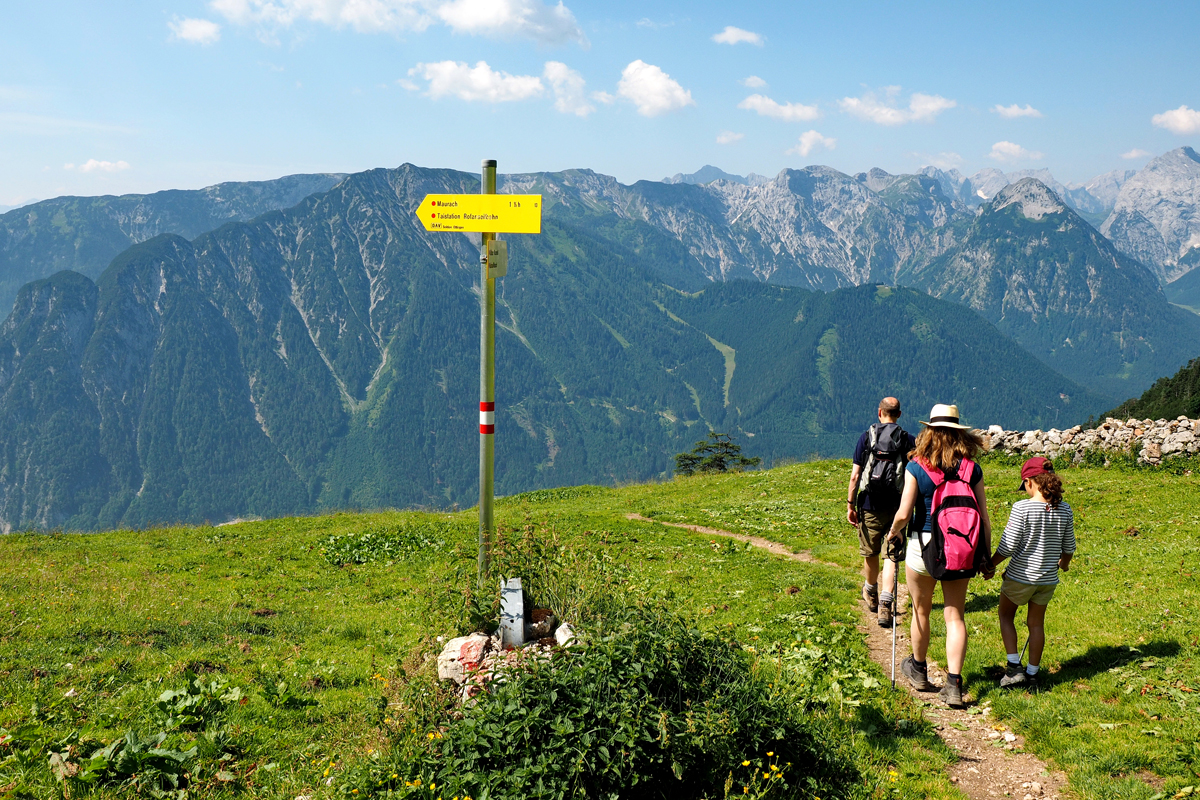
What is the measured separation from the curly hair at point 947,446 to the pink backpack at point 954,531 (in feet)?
0.33

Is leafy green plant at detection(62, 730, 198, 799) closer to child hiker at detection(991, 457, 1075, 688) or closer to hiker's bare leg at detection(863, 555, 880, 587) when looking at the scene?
child hiker at detection(991, 457, 1075, 688)

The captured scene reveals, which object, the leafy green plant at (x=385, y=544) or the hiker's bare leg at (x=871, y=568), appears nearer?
the hiker's bare leg at (x=871, y=568)

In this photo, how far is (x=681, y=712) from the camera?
5855 millimetres

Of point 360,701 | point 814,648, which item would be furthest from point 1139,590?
point 360,701

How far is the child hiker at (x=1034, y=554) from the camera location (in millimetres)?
8383

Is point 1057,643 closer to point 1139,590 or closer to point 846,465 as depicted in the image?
point 1139,590

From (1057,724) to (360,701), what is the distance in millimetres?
8260

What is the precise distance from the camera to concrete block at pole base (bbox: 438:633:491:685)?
747cm

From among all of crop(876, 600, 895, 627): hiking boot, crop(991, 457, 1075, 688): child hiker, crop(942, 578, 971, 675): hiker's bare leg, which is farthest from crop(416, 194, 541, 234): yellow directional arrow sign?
crop(876, 600, 895, 627): hiking boot

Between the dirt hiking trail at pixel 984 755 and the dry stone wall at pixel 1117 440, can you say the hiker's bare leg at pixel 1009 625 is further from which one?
the dry stone wall at pixel 1117 440

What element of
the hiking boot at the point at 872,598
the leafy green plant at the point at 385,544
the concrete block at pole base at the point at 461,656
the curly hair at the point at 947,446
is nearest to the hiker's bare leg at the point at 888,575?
the hiking boot at the point at 872,598

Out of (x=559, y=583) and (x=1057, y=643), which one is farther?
(x=1057, y=643)

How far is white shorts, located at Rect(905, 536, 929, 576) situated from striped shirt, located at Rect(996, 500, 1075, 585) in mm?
1037

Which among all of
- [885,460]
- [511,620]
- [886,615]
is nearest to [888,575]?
[886,615]
